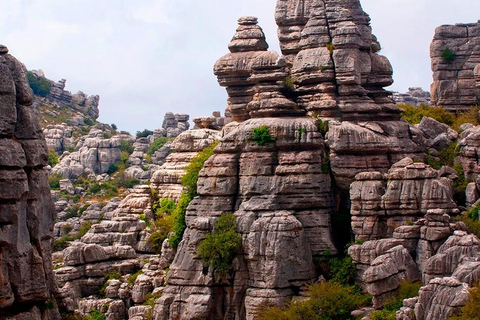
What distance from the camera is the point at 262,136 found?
51562mm

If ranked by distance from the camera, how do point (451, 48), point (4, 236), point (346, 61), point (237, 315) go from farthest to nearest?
point (451, 48), point (346, 61), point (237, 315), point (4, 236)

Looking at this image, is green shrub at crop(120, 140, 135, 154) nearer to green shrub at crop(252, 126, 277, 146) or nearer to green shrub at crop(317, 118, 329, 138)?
green shrub at crop(317, 118, 329, 138)

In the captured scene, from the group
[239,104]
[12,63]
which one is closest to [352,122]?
[239,104]

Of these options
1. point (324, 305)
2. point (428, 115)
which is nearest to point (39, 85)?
point (428, 115)

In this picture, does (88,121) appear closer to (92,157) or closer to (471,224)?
(92,157)

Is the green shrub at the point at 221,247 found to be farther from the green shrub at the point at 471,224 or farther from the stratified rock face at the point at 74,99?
the stratified rock face at the point at 74,99

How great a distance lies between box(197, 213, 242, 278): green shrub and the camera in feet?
163

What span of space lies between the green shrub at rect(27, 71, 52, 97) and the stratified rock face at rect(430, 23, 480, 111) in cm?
6676

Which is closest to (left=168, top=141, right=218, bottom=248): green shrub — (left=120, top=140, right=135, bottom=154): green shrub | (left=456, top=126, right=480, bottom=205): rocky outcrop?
(left=456, top=126, right=480, bottom=205): rocky outcrop

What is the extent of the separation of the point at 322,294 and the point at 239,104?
48.0ft

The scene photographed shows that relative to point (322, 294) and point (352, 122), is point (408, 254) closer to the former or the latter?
point (322, 294)

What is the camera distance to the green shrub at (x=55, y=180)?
97.9 meters

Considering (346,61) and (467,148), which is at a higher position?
(346,61)

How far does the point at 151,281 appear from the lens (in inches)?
2247
